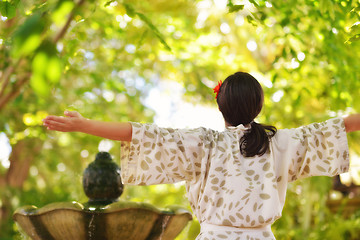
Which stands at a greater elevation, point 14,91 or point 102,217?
point 14,91

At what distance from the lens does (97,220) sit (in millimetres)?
2148

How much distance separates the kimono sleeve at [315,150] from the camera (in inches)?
72.5

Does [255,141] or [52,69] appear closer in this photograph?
[52,69]

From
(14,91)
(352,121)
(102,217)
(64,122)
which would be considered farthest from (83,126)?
(14,91)

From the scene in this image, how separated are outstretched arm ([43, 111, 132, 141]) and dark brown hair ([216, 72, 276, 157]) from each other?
1.39ft

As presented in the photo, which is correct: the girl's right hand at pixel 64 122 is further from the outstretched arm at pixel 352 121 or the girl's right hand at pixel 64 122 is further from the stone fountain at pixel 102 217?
the outstretched arm at pixel 352 121

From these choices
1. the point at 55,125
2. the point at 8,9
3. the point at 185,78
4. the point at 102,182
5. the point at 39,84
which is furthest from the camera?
the point at 185,78

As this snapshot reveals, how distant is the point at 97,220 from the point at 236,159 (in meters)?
0.78

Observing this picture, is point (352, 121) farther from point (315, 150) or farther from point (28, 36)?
point (28, 36)

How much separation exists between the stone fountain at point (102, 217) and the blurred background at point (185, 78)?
807 millimetres

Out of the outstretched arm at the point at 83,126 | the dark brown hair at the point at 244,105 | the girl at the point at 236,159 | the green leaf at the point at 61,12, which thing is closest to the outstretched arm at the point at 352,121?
the girl at the point at 236,159

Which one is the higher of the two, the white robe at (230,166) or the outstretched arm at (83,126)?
the outstretched arm at (83,126)

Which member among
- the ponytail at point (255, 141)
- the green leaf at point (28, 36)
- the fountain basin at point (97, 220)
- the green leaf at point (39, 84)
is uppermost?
the green leaf at point (28, 36)

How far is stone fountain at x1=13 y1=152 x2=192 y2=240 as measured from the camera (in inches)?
83.9
